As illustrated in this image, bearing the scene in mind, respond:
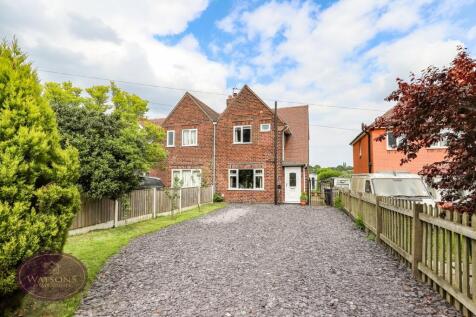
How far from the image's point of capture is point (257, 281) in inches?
182

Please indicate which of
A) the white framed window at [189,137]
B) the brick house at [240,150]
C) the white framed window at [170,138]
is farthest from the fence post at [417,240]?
the white framed window at [170,138]

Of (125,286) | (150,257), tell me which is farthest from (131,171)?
(125,286)

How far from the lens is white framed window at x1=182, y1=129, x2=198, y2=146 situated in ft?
72.0

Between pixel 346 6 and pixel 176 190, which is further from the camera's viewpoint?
pixel 176 190

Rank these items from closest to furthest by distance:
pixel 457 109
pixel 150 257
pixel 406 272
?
pixel 457 109 < pixel 406 272 < pixel 150 257

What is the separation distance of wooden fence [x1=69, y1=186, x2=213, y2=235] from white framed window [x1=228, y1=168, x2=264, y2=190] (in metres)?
5.41

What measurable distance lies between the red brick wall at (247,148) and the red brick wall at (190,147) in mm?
924

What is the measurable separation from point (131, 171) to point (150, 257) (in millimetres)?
4298

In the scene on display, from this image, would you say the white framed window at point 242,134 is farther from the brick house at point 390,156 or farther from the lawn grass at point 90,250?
the lawn grass at point 90,250

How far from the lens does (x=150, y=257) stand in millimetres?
6156

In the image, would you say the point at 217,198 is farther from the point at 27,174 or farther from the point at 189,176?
the point at 27,174

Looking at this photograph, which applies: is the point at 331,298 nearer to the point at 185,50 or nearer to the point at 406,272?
the point at 406,272

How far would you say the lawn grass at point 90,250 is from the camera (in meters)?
3.51

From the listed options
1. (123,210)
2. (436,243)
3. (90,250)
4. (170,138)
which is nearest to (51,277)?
(90,250)
